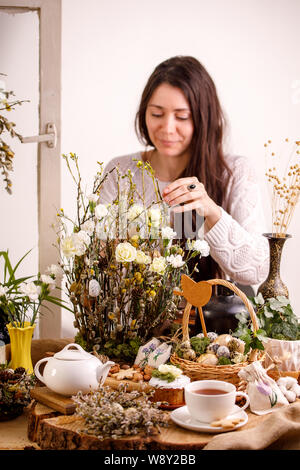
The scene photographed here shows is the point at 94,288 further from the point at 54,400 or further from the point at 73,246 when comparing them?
the point at 54,400

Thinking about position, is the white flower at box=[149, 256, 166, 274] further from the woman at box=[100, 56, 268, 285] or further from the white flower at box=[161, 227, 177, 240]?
the woman at box=[100, 56, 268, 285]

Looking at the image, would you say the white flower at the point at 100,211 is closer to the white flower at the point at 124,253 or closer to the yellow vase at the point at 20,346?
the white flower at the point at 124,253

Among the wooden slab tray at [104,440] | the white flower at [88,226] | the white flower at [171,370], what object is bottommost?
the wooden slab tray at [104,440]

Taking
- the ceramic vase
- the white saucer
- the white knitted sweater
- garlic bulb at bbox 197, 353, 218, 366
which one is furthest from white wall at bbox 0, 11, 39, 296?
the white saucer

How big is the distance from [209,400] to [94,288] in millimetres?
564

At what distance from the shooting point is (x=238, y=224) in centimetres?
245

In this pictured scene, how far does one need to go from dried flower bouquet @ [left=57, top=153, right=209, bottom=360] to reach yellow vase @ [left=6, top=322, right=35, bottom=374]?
0.17 m

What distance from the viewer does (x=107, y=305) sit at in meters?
1.80

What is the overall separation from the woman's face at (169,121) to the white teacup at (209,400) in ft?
4.65

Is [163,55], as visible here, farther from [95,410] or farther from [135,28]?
[95,410]

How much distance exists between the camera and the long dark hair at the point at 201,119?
2.56 m

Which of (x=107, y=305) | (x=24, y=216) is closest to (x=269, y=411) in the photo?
(x=107, y=305)

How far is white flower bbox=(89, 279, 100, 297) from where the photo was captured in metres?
1.73

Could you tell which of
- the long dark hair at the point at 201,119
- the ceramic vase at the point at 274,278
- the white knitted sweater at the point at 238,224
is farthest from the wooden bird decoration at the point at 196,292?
the long dark hair at the point at 201,119
